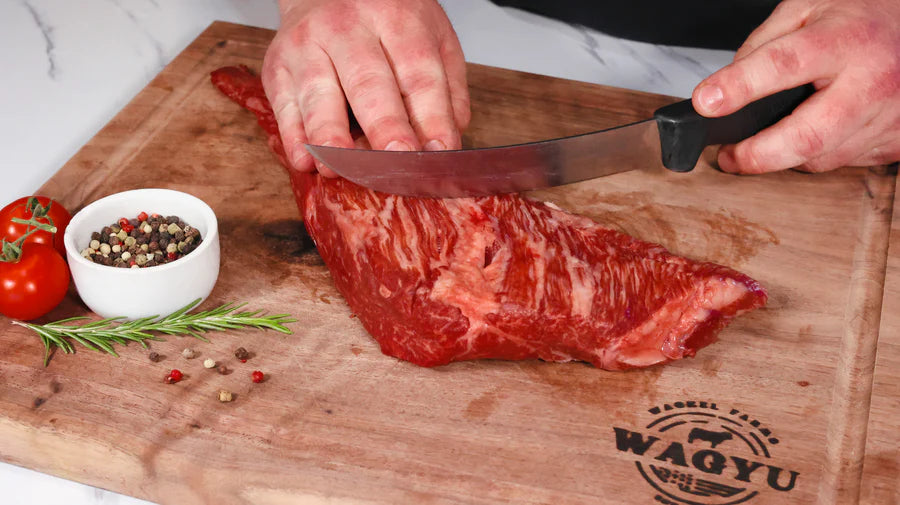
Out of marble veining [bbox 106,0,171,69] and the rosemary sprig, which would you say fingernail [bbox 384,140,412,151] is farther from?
marble veining [bbox 106,0,171,69]

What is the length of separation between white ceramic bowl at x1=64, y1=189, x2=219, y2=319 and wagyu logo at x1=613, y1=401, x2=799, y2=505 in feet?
4.35

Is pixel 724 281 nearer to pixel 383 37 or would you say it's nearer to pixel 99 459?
pixel 383 37

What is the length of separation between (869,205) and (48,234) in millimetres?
2850

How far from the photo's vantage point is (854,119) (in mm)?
2947

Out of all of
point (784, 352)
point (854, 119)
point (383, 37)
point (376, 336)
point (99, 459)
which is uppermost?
point (854, 119)

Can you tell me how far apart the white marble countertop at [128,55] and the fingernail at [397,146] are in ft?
5.76

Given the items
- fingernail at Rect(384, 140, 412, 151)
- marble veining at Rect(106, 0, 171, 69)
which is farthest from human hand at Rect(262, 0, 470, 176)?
marble veining at Rect(106, 0, 171, 69)

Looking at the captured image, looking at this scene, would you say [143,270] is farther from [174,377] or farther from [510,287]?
[510,287]

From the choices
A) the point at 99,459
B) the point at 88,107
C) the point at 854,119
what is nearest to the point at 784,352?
the point at 854,119

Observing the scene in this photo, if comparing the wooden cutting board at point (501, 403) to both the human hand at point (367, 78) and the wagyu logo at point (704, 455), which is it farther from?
the human hand at point (367, 78)

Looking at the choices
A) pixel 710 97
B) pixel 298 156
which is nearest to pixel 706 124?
pixel 710 97

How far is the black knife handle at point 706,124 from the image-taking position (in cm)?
278

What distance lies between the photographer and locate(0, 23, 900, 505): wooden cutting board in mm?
2350

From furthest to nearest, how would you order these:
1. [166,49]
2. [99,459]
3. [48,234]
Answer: [166,49]
[48,234]
[99,459]
